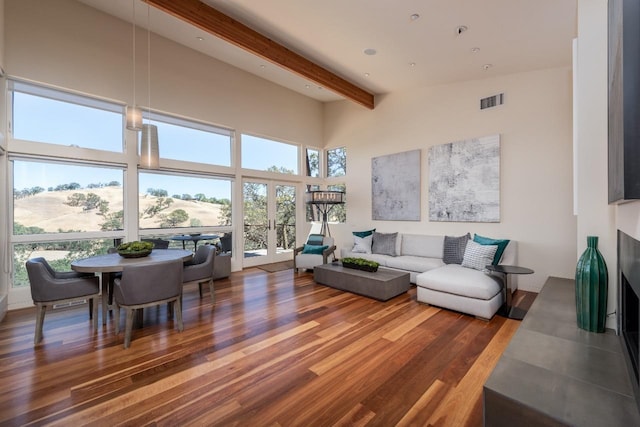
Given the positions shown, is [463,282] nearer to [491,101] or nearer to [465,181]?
[465,181]

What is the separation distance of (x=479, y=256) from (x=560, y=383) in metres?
2.61

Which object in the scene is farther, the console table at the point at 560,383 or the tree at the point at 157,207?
the tree at the point at 157,207

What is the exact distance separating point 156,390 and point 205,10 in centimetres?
425

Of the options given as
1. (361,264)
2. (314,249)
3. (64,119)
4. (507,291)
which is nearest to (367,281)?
(361,264)

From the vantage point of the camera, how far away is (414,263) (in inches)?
185

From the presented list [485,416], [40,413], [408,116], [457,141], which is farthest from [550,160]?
[40,413]

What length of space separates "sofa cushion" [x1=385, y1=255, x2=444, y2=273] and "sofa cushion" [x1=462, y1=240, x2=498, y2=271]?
1.89 feet

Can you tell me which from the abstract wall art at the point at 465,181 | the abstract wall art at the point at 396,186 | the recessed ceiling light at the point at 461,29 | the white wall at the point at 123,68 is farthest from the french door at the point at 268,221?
the recessed ceiling light at the point at 461,29

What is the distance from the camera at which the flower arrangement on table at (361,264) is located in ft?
14.1

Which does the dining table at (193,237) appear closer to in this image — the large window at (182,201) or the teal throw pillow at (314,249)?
the large window at (182,201)

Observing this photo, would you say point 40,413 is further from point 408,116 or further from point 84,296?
point 408,116

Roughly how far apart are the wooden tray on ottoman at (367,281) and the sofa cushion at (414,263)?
506 mm

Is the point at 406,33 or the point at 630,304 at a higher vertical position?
the point at 406,33

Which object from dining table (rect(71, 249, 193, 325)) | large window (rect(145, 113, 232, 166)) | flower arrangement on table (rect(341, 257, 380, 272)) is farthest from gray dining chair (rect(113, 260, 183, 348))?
large window (rect(145, 113, 232, 166))
